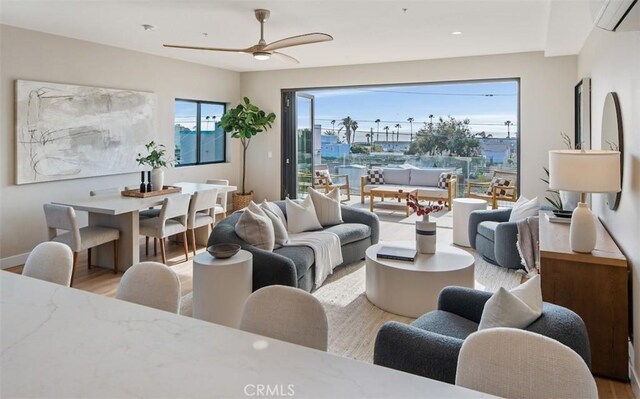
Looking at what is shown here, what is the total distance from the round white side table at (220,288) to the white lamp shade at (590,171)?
2355 millimetres

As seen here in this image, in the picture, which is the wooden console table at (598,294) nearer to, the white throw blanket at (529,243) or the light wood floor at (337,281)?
the light wood floor at (337,281)

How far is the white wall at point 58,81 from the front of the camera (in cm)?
493

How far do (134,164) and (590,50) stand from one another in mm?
6083

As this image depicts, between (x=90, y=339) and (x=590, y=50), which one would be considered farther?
(x=590, y=50)

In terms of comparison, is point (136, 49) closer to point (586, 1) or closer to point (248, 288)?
point (248, 288)

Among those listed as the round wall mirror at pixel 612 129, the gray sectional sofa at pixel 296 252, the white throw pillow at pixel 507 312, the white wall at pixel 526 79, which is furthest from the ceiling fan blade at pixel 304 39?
the white wall at pixel 526 79

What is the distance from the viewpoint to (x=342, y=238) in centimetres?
480

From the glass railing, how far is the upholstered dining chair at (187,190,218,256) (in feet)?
12.6

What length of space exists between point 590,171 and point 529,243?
186cm

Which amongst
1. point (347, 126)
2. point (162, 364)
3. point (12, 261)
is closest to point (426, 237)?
point (162, 364)

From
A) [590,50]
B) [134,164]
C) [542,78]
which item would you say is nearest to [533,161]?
[542,78]

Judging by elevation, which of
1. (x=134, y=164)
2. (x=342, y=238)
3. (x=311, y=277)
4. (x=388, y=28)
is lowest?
(x=311, y=277)

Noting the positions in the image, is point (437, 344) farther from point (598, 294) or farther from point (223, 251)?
point (223, 251)

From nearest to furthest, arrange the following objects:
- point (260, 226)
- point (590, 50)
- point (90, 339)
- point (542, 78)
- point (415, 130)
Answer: point (90, 339)
point (260, 226)
point (590, 50)
point (542, 78)
point (415, 130)
